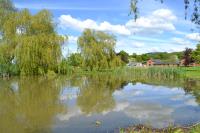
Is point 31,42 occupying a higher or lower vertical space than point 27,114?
higher

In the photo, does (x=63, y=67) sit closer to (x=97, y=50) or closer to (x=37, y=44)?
(x=37, y=44)

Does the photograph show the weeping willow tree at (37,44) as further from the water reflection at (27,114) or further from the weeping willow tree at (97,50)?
the water reflection at (27,114)

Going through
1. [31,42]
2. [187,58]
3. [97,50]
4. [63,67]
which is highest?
[31,42]

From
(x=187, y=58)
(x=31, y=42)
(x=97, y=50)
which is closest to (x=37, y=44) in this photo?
(x=31, y=42)

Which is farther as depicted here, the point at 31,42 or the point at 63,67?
the point at 63,67

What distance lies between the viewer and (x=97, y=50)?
4962 cm

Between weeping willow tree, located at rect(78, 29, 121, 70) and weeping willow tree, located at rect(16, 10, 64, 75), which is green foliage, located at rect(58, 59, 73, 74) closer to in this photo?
weeping willow tree, located at rect(16, 10, 64, 75)

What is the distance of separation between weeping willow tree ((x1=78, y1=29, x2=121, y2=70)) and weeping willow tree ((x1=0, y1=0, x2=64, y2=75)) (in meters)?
12.2

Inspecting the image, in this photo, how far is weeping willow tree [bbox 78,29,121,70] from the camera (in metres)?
49.8

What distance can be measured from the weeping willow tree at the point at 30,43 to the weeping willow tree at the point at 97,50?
1218cm

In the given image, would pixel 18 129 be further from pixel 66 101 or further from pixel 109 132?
pixel 66 101

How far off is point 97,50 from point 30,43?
51.7 ft

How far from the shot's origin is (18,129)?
10453 mm

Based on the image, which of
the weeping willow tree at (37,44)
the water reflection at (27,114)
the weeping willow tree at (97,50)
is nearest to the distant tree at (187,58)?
the weeping willow tree at (97,50)
